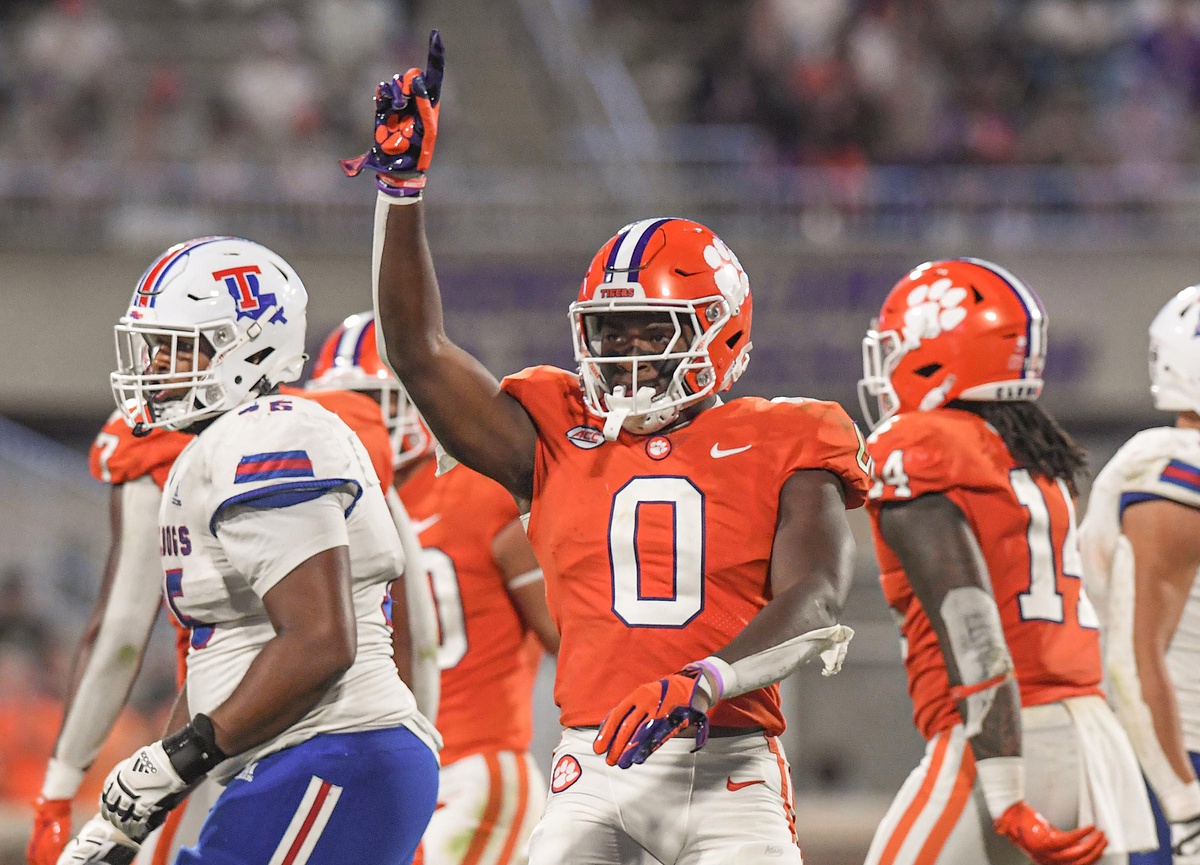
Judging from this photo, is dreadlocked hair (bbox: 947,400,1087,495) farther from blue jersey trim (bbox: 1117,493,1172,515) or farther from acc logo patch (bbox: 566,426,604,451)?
acc logo patch (bbox: 566,426,604,451)

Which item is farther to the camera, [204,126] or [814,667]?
[204,126]

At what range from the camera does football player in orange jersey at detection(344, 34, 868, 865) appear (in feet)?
10.2

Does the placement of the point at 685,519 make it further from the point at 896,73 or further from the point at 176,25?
the point at 176,25

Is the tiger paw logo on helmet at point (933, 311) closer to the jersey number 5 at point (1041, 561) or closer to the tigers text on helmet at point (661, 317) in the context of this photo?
the jersey number 5 at point (1041, 561)

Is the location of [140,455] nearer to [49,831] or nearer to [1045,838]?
[49,831]

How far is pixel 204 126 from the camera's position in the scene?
12852mm

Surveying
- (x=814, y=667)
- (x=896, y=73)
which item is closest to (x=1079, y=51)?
(x=896, y=73)

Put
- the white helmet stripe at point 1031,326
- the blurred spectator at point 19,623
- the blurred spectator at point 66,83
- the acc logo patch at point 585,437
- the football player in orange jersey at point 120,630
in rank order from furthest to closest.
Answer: the blurred spectator at point 66,83, the blurred spectator at point 19,623, the white helmet stripe at point 1031,326, the football player in orange jersey at point 120,630, the acc logo patch at point 585,437

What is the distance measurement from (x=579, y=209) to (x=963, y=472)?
8.70 metres

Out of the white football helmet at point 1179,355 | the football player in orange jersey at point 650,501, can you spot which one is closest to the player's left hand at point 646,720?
the football player in orange jersey at point 650,501

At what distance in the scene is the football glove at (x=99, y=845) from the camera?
3145 mm

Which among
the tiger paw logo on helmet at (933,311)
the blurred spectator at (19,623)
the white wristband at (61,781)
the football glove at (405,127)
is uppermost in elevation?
the football glove at (405,127)

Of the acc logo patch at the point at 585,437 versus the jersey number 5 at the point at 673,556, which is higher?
the acc logo patch at the point at 585,437

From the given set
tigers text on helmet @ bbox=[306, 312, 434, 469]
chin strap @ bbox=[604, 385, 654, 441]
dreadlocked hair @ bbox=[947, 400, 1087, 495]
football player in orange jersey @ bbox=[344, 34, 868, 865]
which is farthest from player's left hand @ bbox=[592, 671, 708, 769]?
tigers text on helmet @ bbox=[306, 312, 434, 469]
